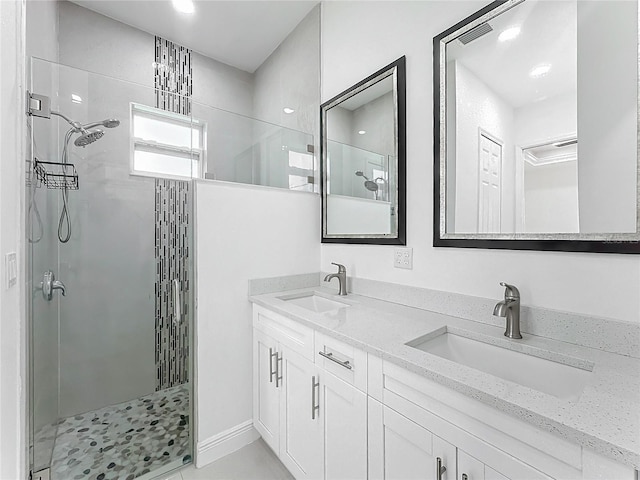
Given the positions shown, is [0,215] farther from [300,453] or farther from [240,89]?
[240,89]

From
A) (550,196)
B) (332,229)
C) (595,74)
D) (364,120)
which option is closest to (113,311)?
(332,229)

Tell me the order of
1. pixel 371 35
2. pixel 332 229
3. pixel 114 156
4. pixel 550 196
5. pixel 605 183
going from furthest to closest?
pixel 332 229 < pixel 371 35 < pixel 114 156 < pixel 550 196 < pixel 605 183

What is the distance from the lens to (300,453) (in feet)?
4.52

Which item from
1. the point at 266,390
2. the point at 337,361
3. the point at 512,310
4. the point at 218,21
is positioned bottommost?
the point at 266,390

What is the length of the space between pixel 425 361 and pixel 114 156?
1.81 metres

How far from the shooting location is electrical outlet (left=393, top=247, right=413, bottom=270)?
157cm

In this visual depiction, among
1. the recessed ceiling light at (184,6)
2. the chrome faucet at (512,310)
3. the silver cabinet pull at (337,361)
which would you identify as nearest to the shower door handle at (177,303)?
the silver cabinet pull at (337,361)

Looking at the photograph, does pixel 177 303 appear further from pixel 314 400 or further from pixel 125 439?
pixel 314 400

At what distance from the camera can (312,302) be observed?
197cm

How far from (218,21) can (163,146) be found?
147 centimetres

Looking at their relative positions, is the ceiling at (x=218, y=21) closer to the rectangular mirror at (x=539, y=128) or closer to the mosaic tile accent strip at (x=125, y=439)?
the rectangular mirror at (x=539, y=128)

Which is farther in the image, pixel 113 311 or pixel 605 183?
pixel 113 311

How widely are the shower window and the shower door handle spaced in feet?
2.09

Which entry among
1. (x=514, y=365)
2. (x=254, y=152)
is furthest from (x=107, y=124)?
(x=514, y=365)
